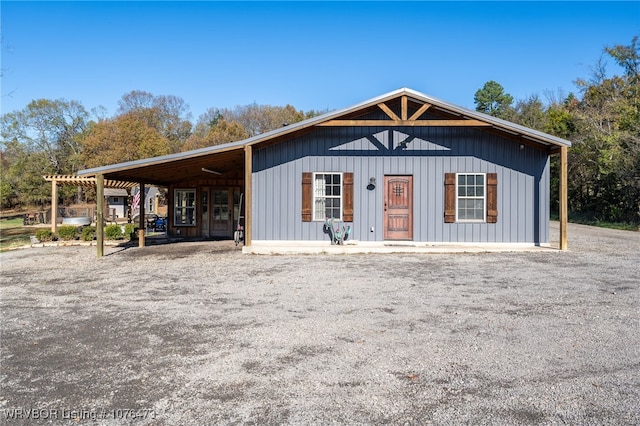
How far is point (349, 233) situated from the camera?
11555 mm

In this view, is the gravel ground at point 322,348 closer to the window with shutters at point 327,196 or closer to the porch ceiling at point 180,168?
the porch ceiling at point 180,168

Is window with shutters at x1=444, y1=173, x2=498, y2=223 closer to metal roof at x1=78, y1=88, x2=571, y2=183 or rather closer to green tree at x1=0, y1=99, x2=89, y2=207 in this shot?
metal roof at x1=78, y1=88, x2=571, y2=183

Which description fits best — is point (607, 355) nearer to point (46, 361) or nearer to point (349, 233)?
point (46, 361)

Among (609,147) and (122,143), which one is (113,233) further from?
(609,147)

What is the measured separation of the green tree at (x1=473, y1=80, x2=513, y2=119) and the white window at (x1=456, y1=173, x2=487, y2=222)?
35.8 meters

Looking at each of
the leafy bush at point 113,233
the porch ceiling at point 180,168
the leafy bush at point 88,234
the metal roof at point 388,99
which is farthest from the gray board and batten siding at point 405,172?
the leafy bush at point 88,234

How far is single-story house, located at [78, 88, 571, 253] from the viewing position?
37.5 feet

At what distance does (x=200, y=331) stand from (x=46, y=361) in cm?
133

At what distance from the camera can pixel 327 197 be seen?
1166cm

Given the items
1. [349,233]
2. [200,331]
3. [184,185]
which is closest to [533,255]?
[349,233]

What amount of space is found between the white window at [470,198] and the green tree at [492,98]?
3578 cm

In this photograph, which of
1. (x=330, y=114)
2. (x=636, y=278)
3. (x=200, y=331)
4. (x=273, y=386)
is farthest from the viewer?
(x=330, y=114)

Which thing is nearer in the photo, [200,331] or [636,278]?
[200,331]

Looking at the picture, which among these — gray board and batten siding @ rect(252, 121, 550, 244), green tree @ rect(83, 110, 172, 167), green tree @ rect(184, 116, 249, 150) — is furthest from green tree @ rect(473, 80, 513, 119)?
gray board and batten siding @ rect(252, 121, 550, 244)
